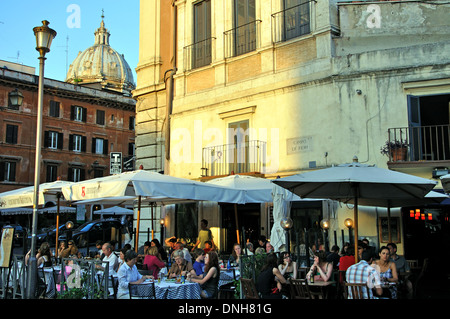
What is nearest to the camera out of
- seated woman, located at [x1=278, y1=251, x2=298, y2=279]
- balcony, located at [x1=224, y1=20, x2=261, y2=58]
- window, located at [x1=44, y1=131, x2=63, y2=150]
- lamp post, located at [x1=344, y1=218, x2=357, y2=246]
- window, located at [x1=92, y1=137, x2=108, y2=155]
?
seated woman, located at [x1=278, y1=251, x2=298, y2=279]

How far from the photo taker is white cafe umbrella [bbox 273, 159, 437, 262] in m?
8.62

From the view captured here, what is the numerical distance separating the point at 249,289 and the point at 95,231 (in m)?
25.7

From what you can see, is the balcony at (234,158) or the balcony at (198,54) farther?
the balcony at (198,54)

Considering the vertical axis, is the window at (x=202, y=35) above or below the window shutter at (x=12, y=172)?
above

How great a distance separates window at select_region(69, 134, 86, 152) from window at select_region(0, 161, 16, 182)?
6.31m

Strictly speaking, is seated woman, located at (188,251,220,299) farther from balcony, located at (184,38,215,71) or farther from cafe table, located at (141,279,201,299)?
balcony, located at (184,38,215,71)

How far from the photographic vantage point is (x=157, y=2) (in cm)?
2227

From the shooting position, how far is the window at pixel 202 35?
1977 centimetres

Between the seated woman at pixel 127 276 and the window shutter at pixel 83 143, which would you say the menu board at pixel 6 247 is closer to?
the seated woman at pixel 127 276

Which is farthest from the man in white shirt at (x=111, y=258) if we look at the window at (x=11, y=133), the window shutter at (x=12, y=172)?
the window at (x=11, y=133)

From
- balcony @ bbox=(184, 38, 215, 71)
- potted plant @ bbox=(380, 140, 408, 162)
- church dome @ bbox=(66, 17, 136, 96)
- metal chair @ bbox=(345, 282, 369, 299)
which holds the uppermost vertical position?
church dome @ bbox=(66, 17, 136, 96)

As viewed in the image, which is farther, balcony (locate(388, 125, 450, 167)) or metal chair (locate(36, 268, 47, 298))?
balcony (locate(388, 125, 450, 167))

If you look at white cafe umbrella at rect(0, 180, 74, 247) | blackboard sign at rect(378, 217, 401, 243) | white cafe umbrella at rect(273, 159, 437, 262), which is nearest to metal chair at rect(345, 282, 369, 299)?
white cafe umbrella at rect(273, 159, 437, 262)

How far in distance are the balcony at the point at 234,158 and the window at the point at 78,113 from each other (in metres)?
34.4
